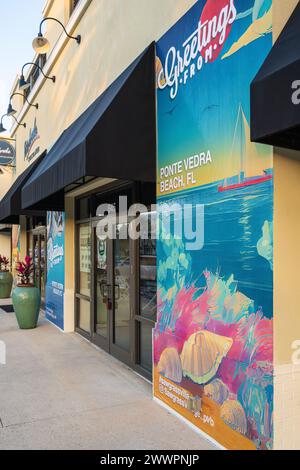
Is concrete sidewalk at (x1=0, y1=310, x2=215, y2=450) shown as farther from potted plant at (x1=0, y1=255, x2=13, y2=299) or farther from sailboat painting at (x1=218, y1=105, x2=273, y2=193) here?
potted plant at (x1=0, y1=255, x2=13, y2=299)

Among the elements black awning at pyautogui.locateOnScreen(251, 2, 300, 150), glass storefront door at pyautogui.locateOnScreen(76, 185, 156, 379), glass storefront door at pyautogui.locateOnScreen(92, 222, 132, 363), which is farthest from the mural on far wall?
black awning at pyautogui.locateOnScreen(251, 2, 300, 150)

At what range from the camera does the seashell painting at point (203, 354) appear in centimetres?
368

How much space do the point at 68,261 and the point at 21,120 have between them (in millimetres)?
7754

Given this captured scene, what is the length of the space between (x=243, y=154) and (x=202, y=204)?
72 centimetres

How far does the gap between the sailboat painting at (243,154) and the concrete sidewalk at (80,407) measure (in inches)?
91.4

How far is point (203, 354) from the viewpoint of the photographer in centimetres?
391

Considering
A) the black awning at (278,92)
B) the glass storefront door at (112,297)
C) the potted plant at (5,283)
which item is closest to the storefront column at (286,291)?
the black awning at (278,92)

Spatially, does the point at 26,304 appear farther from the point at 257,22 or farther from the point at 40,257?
the point at 257,22

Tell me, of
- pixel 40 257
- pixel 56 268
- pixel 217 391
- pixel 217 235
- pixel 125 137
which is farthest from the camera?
pixel 40 257

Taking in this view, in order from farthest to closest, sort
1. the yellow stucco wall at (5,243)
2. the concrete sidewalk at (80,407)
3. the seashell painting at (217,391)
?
the yellow stucco wall at (5,243) < the concrete sidewalk at (80,407) < the seashell painting at (217,391)

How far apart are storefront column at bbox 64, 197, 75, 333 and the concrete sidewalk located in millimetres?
1696

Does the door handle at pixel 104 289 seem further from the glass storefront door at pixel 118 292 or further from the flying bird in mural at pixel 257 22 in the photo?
the flying bird in mural at pixel 257 22

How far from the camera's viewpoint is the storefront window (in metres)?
8.16

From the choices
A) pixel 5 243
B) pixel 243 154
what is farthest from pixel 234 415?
pixel 5 243
